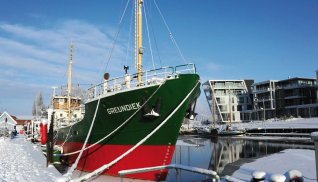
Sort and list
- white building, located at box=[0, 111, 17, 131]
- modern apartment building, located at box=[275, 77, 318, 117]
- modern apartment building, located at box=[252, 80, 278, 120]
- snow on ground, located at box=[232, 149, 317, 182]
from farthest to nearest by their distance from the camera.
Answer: white building, located at box=[0, 111, 17, 131] → modern apartment building, located at box=[252, 80, 278, 120] → modern apartment building, located at box=[275, 77, 318, 117] → snow on ground, located at box=[232, 149, 317, 182]

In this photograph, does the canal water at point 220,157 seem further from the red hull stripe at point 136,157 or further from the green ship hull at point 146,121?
the green ship hull at point 146,121

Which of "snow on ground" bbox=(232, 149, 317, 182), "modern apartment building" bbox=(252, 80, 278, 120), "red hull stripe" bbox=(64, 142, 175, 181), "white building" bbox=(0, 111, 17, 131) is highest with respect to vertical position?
"modern apartment building" bbox=(252, 80, 278, 120)

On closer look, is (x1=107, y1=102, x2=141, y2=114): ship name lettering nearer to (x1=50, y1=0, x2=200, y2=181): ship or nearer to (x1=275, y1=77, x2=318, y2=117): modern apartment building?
(x1=50, y1=0, x2=200, y2=181): ship

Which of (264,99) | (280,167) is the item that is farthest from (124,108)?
(264,99)

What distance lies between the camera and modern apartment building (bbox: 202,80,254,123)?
302ft

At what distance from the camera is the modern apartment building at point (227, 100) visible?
92.2 m

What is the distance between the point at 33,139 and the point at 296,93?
6018cm

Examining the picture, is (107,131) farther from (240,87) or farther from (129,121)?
(240,87)

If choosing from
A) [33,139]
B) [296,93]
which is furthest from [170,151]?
[296,93]

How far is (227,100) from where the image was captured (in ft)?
308

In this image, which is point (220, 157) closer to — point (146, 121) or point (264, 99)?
A: point (146, 121)

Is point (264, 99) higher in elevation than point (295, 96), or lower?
lower

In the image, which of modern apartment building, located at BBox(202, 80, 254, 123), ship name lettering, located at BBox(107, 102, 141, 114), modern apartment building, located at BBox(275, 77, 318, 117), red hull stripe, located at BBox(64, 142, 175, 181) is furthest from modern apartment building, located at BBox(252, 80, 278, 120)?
ship name lettering, located at BBox(107, 102, 141, 114)

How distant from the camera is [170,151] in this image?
609 inches
